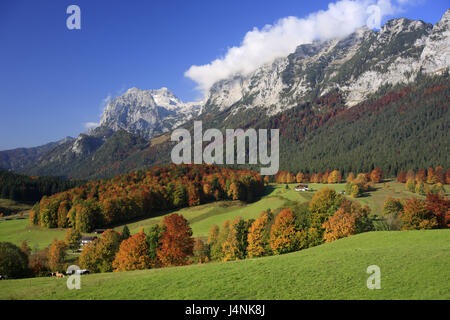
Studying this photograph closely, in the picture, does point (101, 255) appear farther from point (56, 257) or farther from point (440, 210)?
point (440, 210)

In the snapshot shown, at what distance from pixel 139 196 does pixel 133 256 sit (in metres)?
60.4

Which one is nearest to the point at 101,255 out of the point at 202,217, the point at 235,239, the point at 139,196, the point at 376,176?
the point at 235,239

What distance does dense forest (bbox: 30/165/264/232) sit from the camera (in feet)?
323

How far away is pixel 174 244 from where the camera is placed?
51531 millimetres

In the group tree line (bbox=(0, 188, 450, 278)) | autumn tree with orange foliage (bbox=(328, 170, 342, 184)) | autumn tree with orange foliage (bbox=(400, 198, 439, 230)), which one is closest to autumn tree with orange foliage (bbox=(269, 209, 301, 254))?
tree line (bbox=(0, 188, 450, 278))

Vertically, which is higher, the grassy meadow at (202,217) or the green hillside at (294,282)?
the green hillside at (294,282)

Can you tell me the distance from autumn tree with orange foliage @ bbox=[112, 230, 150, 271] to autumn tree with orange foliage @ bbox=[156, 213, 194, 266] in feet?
9.21

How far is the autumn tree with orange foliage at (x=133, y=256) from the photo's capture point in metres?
49.3

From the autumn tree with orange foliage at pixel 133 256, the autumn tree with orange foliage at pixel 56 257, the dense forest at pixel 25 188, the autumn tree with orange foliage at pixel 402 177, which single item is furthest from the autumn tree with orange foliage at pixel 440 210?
the dense forest at pixel 25 188

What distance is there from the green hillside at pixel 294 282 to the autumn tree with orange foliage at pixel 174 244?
26840mm

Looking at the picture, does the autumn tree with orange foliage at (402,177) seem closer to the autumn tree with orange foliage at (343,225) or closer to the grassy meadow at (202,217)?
the grassy meadow at (202,217)
